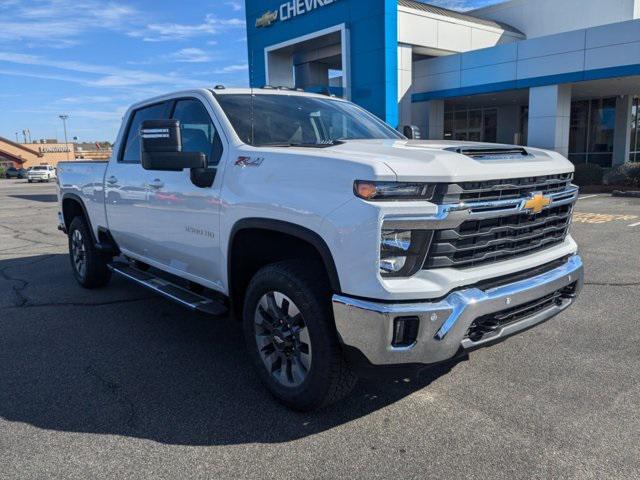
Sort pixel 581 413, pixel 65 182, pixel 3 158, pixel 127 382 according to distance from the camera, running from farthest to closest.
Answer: pixel 3 158 → pixel 65 182 → pixel 127 382 → pixel 581 413

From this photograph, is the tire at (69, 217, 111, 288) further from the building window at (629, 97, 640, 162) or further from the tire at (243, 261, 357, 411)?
the building window at (629, 97, 640, 162)

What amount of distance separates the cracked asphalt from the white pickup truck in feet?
1.23

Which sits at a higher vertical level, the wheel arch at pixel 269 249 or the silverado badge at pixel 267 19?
the silverado badge at pixel 267 19

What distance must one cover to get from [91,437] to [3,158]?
87.0 metres

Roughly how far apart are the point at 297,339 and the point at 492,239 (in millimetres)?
1282

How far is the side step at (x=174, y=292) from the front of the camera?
3916mm

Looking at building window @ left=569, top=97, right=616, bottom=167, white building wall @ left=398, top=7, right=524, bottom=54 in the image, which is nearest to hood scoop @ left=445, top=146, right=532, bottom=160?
white building wall @ left=398, top=7, right=524, bottom=54

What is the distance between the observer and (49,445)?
3.09 metres

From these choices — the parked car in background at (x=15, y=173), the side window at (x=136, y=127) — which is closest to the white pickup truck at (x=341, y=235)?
the side window at (x=136, y=127)

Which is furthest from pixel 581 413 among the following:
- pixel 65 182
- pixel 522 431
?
pixel 65 182

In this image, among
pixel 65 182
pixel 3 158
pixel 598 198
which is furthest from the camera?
pixel 3 158

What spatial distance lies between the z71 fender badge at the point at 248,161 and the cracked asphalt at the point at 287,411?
5.02 ft

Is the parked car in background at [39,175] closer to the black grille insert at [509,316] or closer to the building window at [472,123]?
the building window at [472,123]

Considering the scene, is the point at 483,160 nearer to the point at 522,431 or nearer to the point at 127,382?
the point at 522,431
